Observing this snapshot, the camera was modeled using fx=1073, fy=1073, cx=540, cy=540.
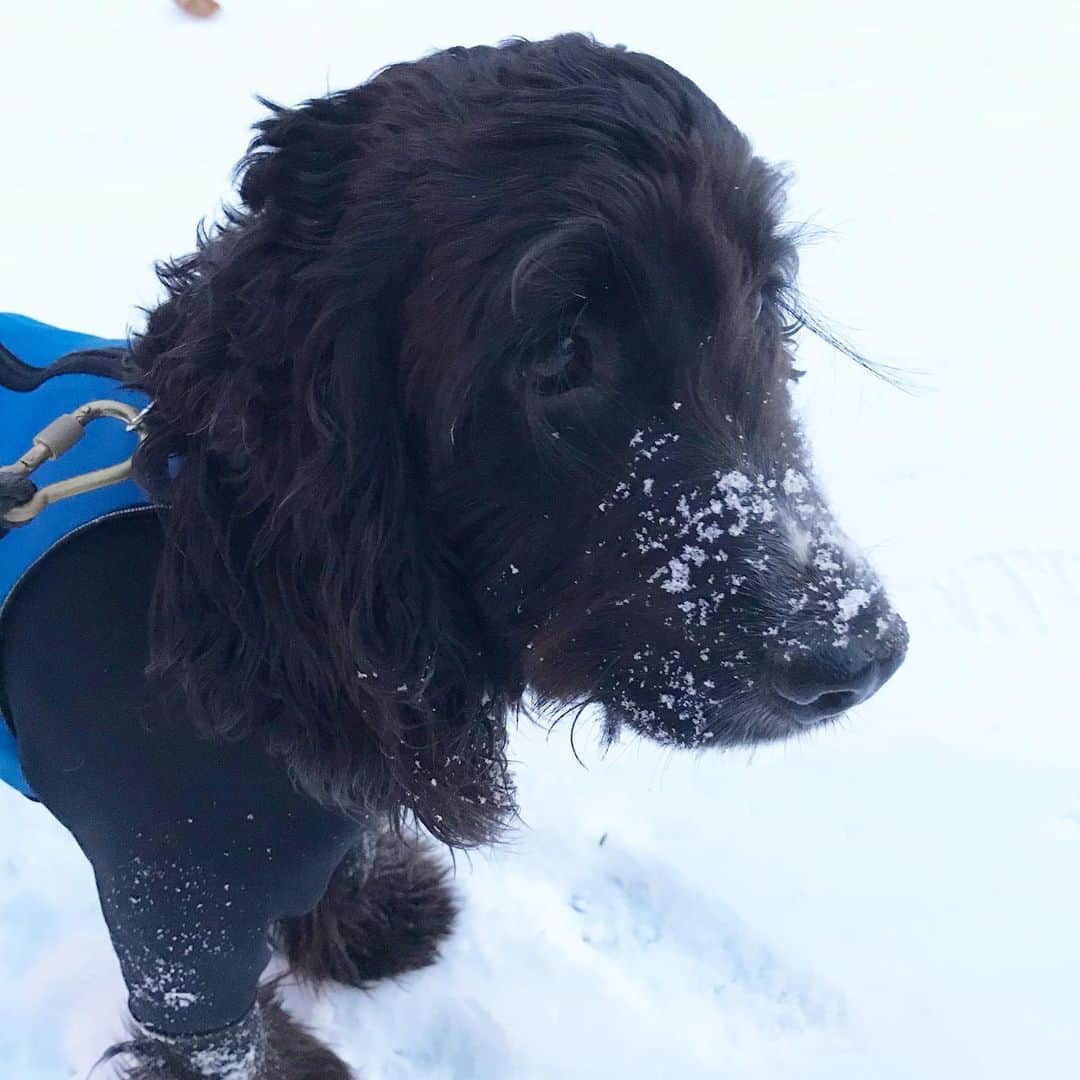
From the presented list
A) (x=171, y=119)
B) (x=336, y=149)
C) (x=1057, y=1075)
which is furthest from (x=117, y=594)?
(x=171, y=119)

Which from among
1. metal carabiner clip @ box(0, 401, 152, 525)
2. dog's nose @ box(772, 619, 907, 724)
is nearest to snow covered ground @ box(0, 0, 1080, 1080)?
dog's nose @ box(772, 619, 907, 724)

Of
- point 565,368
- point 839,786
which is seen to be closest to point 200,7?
point 839,786

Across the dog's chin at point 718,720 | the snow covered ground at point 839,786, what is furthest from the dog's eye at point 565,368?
the snow covered ground at point 839,786

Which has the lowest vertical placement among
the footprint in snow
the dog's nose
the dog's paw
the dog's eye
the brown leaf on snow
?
the dog's paw

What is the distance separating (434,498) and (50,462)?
0.63 m

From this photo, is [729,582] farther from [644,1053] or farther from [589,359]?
[644,1053]

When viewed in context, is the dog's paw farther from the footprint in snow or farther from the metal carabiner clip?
the metal carabiner clip

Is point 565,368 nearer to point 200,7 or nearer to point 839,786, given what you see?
point 839,786

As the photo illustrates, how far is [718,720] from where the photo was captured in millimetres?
1422

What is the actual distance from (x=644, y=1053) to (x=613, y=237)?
1.71 m

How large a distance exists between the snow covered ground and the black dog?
693 millimetres

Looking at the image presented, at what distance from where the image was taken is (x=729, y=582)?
53.3 inches

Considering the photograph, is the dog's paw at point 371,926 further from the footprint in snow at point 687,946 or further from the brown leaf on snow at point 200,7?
the brown leaf on snow at point 200,7

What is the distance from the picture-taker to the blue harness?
1.54m
